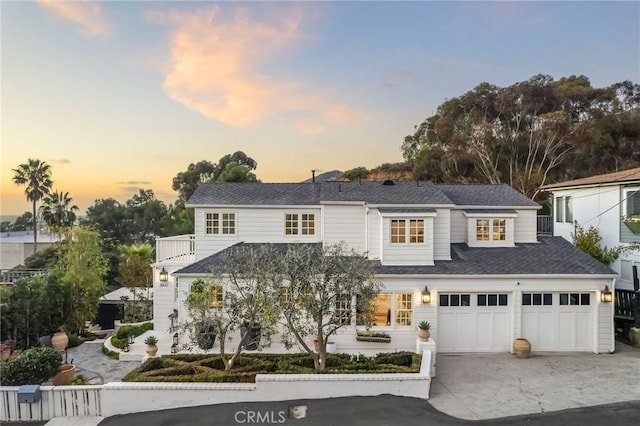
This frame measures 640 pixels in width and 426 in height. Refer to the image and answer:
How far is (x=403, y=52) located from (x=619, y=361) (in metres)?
16.8

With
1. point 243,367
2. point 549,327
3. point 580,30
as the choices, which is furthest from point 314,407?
point 580,30

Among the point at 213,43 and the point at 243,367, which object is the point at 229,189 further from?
the point at 243,367

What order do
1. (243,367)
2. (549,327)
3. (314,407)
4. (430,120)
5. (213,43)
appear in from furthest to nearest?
(430,120)
(213,43)
(549,327)
(243,367)
(314,407)

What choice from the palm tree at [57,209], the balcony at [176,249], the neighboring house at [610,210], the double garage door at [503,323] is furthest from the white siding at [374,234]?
the palm tree at [57,209]

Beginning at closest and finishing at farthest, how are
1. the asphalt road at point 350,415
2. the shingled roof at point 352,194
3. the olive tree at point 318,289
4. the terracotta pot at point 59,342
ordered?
the asphalt road at point 350,415
the olive tree at point 318,289
the terracotta pot at point 59,342
the shingled roof at point 352,194

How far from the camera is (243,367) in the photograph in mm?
9648

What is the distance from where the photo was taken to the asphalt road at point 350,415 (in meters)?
7.80

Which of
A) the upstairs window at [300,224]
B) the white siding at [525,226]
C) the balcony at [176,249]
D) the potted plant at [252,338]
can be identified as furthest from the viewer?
the white siding at [525,226]

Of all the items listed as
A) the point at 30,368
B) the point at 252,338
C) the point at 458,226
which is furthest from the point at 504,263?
the point at 30,368

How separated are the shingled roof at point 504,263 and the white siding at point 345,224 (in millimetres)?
1172

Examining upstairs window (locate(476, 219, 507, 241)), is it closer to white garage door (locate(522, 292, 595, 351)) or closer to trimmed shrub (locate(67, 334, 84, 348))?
white garage door (locate(522, 292, 595, 351))

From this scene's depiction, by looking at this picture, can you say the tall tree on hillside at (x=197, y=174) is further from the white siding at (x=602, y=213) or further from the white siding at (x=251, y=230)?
the white siding at (x=602, y=213)

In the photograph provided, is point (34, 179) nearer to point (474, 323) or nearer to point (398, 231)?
point (398, 231)

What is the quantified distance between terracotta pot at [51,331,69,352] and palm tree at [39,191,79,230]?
19.5 m
